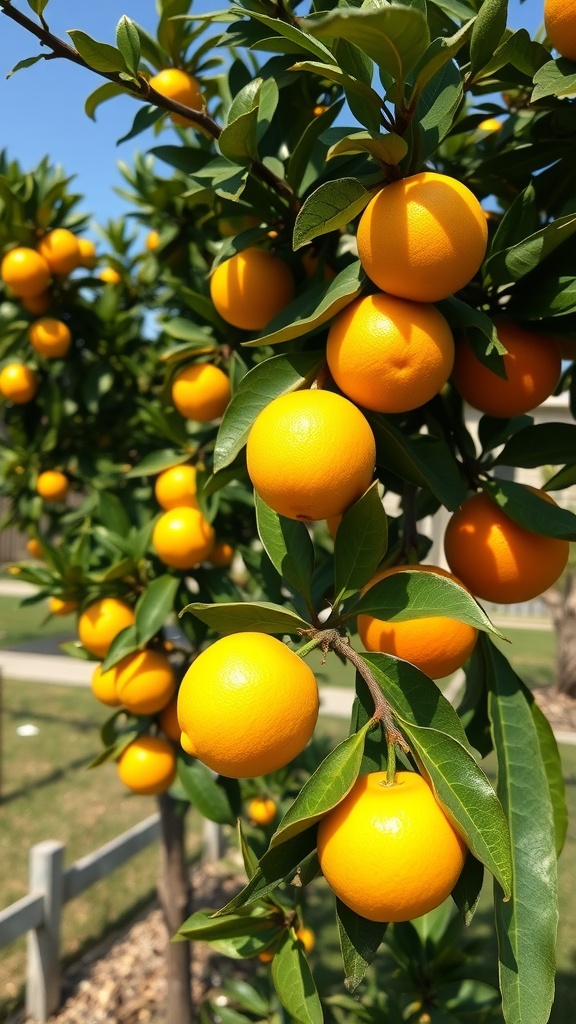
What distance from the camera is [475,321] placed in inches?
24.5

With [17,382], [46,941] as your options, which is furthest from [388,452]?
[46,941]

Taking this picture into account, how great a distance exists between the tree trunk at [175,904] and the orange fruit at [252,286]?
163cm

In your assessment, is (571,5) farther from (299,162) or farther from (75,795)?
(75,795)

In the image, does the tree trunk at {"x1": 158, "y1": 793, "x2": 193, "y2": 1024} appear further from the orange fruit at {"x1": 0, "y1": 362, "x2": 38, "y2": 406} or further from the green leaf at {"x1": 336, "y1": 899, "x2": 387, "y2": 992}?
the green leaf at {"x1": 336, "y1": 899, "x2": 387, "y2": 992}

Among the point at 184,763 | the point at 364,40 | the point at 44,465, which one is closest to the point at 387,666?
the point at 364,40

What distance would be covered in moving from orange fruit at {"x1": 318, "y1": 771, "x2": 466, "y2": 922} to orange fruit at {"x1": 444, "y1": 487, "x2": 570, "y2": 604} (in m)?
0.26

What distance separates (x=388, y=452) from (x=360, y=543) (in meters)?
0.12

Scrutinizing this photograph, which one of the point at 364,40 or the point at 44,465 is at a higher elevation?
the point at 364,40

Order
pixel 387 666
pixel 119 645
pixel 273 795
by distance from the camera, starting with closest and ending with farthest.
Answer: pixel 387 666 < pixel 119 645 < pixel 273 795

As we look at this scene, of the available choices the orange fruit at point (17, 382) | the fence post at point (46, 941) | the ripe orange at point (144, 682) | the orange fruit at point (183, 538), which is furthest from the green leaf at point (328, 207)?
the fence post at point (46, 941)

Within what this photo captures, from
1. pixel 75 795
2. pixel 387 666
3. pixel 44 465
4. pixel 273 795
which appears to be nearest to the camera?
Answer: pixel 387 666

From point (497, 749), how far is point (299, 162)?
2.32 ft

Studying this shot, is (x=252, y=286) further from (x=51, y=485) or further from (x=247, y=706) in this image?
(x=51, y=485)

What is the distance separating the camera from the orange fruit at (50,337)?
1.79m
